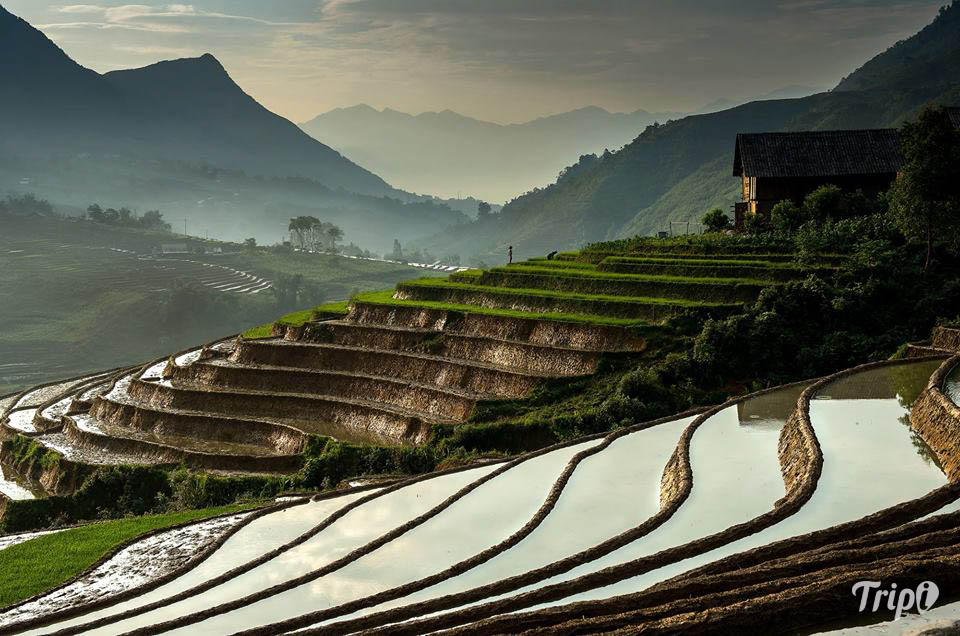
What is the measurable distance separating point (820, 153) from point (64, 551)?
28945 mm

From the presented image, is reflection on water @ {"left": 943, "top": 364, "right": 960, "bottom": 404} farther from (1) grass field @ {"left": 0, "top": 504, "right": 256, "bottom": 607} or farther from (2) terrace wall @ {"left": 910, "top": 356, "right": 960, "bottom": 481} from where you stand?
(1) grass field @ {"left": 0, "top": 504, "right": 256, "bottom": 607}

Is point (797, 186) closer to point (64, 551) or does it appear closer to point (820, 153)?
point (820, 153)

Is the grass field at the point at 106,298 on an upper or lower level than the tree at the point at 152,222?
lower

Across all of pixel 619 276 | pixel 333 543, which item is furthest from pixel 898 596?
pixel 619 276

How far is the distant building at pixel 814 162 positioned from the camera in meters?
35.0

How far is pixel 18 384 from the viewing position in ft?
246

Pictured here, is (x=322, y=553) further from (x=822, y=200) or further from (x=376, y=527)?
(x=822, y=200)

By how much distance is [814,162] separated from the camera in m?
35.7

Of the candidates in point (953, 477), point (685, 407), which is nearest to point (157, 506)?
point (685, 407)

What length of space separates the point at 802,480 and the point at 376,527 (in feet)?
20.6

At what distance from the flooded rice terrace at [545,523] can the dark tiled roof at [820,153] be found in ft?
64.7

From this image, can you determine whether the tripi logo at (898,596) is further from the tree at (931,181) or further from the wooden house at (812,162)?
the wooden house at (812,162)

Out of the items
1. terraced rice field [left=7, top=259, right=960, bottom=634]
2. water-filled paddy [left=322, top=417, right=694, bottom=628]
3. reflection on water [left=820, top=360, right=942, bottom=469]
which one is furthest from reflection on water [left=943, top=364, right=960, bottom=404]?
water-filled paddy [left=322, top=417, right=694, bottom=628]

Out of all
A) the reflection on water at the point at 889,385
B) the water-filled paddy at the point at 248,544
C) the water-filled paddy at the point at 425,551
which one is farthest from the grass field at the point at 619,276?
the water-filled paddy at the point at 425,551
